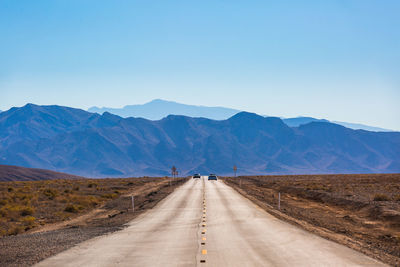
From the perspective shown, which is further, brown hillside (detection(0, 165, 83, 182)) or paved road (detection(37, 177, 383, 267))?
brown hillside (detection(0, 165, 83, 182))

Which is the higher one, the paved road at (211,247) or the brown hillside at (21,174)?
the brown hillside at (21,174)

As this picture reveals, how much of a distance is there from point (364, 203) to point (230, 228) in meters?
16.5

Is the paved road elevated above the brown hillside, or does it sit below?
below

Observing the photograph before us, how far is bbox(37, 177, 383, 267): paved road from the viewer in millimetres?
12664

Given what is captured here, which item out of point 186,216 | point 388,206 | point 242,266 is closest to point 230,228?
point 186,216

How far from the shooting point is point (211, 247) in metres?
14.9

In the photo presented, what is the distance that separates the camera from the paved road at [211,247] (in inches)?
499

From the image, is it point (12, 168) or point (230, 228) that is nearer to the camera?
point (230, 228)

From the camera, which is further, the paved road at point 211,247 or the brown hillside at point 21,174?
the brown hillside at point 21,174

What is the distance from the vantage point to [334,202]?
37.9 metres

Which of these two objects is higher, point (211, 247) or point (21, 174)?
point (21, 174)

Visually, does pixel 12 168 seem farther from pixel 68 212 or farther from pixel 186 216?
pixel 186 216

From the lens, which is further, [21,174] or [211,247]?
[21,174]

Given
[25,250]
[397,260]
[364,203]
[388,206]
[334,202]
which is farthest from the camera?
[334,202]
